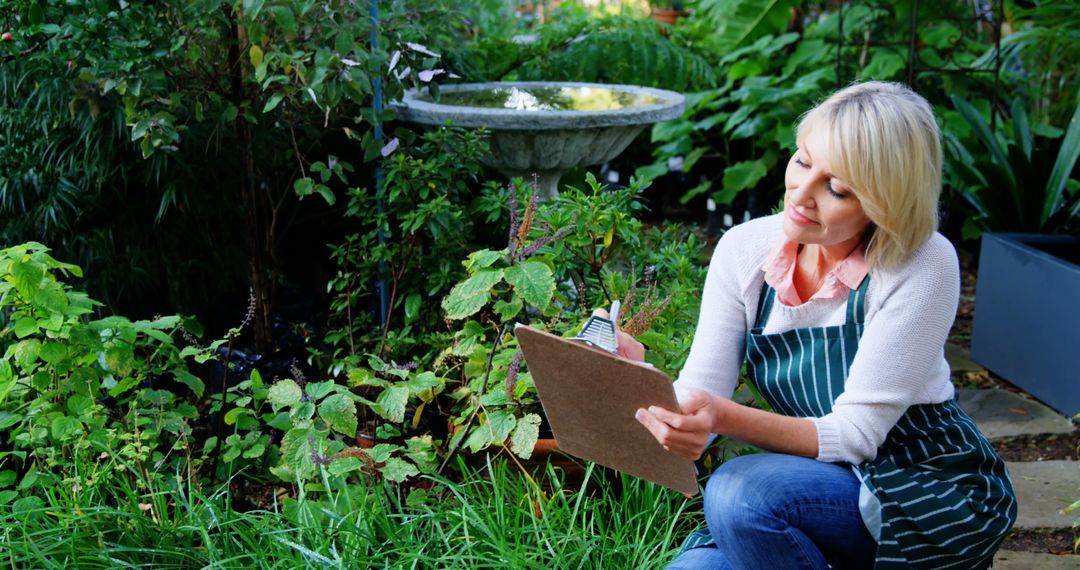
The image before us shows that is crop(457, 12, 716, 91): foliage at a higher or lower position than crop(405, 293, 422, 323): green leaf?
higher

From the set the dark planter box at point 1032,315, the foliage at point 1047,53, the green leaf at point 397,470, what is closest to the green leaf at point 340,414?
the green leaf at point 397,470

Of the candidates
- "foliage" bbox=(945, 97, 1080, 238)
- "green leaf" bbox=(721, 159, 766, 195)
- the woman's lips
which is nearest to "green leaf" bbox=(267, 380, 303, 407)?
the woman's lips

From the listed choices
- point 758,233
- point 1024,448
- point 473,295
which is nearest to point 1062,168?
point 1024,448

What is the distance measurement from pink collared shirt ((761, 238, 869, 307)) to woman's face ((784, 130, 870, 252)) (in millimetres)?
56

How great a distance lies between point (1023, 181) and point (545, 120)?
192cm

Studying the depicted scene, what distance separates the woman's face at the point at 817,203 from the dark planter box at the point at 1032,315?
6.43ft

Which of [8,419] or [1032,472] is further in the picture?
[1032,472]

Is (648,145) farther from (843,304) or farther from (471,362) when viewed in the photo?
(843,304)

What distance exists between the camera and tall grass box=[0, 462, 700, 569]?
2199mm

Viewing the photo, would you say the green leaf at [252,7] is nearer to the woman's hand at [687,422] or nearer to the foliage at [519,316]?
the foliage at [519,316]

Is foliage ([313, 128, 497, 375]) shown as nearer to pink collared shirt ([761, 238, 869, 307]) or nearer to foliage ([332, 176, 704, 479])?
foliage ([332, 176, 704, 479])

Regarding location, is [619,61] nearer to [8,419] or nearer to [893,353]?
[8,419]

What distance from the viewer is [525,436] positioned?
235cm

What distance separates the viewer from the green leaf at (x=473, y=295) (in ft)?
7.82
